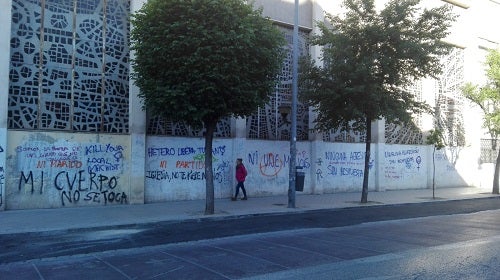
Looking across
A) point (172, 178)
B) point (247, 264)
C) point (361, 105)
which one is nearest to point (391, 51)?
point (361, 105)

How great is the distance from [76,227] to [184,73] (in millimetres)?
4573

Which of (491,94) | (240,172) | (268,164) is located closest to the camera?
(240,172)

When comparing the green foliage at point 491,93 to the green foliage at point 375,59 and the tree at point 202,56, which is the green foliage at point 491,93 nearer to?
the green foliage at point 375,59

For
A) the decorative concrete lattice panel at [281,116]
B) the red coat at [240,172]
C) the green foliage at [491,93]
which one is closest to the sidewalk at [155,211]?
the red coat at [240,172]

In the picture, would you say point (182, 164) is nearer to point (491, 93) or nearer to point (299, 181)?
point (299, 181)

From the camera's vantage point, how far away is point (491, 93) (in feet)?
69.2

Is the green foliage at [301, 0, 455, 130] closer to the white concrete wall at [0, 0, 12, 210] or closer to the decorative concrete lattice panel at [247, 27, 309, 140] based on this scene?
the decorative concrete lattice panel at [247, 27, 309, 140]

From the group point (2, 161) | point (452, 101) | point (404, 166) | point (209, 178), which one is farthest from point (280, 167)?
point (452, 101)

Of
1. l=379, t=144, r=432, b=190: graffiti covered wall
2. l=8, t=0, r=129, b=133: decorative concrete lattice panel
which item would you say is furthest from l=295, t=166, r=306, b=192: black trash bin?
l=379, t=144, r=432, b=190: graffiti covered wall

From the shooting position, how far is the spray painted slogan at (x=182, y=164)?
16.0 metres

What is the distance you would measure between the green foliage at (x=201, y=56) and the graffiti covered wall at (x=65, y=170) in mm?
3062

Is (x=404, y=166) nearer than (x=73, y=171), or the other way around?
(x=73, y=171)

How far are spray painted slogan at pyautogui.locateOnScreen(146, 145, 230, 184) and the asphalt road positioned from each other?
4238 mm

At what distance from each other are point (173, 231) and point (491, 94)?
17020 millimetres
